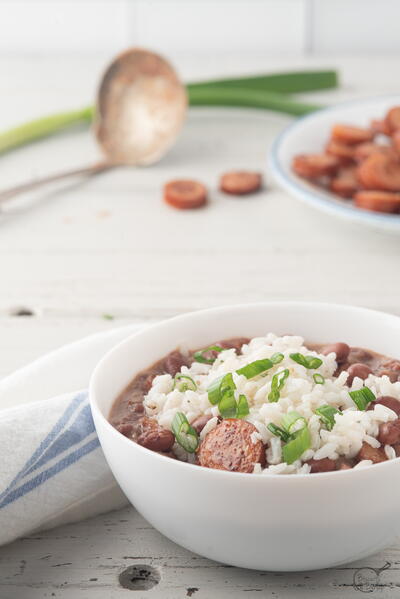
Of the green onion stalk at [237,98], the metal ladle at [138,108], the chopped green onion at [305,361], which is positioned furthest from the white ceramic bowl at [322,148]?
the chopped green onion at [305,361]

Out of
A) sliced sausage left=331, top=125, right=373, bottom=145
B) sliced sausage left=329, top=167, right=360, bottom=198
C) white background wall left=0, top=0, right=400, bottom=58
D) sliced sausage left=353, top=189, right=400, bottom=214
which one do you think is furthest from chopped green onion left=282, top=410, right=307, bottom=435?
white background wall left=0, top=0, right=400, bottom=58

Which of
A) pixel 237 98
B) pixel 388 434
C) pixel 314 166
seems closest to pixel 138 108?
pixel 237 98

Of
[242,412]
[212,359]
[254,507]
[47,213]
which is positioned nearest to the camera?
[254,507]

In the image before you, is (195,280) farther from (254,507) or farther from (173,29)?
(173,29)

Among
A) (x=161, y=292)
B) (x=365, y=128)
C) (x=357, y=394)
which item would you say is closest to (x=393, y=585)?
(x=357, y=394)

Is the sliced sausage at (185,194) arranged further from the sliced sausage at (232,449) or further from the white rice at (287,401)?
the sliced sausage at (232,449)

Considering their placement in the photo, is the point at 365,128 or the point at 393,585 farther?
the point at 365,128

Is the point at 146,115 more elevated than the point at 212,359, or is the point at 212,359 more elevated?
the point at 212,359
